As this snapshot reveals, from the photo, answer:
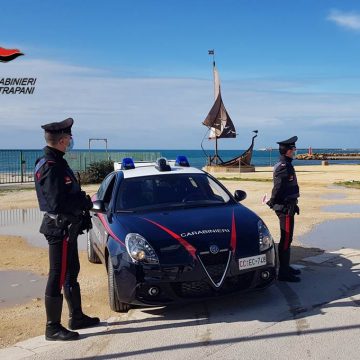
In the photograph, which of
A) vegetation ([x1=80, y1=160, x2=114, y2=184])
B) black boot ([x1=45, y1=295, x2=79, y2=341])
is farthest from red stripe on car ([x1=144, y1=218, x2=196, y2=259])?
vegetation ([x1=80, y1=160, x2=114, y2=184])

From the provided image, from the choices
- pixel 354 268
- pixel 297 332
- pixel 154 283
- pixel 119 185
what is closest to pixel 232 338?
pixel 297 332

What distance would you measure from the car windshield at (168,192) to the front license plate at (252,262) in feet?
3.91

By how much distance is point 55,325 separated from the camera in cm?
470

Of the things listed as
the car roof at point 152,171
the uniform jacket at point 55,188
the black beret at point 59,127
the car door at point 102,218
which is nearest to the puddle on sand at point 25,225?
the car door at point 102,218

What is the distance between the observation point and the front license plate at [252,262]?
205 inches

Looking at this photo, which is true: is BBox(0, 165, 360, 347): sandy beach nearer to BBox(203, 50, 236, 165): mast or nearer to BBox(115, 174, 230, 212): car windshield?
BBox(115, 174, 230, 212): car windshield

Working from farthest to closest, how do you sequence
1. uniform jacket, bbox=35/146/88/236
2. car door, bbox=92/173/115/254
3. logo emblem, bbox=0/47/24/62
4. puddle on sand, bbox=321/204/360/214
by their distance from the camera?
1. logo emblem, bbox=0/47/24/62
2. puddle on sand, bbox=321/204/360/214
3. car door, bbox=92/173/115/254
4. uniform jacket, bbox=35/146/88/236

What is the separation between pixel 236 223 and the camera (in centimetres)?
561

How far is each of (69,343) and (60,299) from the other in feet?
1.30

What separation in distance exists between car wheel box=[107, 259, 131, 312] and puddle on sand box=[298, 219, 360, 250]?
4244 millimetres

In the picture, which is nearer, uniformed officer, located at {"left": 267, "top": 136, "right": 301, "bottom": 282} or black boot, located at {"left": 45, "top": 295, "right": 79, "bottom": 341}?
black boot, located at {"left": 45, "top": 295, "right": 79, "bottom": 341}

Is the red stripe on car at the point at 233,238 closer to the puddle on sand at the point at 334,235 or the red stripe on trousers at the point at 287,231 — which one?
the red stripe on trousers at the point at 287,231

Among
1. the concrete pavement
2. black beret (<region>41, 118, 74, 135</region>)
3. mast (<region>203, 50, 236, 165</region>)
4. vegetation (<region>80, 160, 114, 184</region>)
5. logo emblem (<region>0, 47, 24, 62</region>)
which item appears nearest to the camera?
the concrete pavement

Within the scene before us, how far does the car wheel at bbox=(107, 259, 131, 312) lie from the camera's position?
537 centimetres
